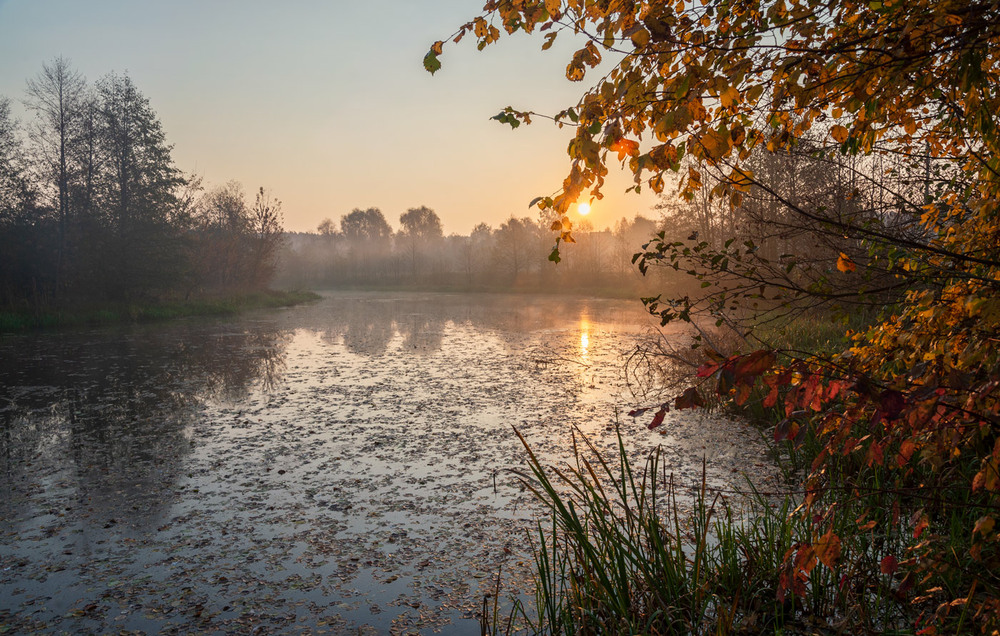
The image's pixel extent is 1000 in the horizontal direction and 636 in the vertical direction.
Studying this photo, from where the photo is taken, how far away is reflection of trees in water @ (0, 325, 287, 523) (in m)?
5.30

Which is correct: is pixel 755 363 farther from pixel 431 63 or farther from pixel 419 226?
pixel 419 226

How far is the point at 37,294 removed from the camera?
→ 1798 cm

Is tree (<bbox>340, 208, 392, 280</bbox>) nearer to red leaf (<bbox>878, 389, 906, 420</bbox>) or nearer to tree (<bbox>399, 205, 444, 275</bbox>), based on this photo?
tree (<bbox>399, 205, 444, 275</bbox>)

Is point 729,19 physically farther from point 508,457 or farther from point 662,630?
point 508,457

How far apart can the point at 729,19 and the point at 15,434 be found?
8.26 m

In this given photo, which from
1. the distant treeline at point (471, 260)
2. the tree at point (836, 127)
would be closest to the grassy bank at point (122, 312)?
the distant treeline at point (471, 260)

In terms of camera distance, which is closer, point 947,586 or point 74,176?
point 947,586

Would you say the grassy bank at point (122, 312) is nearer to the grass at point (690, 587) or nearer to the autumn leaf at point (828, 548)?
the grass at point (690, 587)

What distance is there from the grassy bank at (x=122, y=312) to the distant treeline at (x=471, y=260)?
57.2ft

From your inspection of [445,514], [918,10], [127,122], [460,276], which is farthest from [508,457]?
[460,276]

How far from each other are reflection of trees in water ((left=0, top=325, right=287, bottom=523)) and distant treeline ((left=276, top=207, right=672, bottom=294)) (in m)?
19.6

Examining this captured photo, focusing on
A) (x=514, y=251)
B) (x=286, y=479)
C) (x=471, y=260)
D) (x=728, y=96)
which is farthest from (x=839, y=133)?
(x=471, y=260)

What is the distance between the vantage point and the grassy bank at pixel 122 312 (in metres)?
16.5

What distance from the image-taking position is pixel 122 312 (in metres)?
19.4
